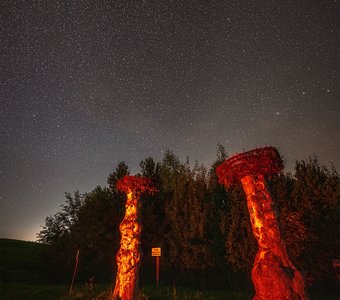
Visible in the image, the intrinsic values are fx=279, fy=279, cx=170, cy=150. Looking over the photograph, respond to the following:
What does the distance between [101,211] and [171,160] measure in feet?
41.8

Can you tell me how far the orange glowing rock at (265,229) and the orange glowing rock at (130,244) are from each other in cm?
510

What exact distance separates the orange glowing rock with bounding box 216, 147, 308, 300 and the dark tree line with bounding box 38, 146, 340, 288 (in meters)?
6.15

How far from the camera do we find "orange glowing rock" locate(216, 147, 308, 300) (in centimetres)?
777

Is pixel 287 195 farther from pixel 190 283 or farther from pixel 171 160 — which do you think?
pixel 171 160

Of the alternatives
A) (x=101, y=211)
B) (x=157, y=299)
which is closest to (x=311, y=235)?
(x=157, y=299)

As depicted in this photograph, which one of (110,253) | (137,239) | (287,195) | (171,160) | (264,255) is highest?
(171,160)

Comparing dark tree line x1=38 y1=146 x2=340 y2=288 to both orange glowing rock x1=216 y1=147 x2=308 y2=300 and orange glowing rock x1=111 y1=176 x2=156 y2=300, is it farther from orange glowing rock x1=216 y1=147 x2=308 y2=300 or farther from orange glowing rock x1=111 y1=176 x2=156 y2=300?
orange glowing rock x1=216 y1=147 x2=308 y2=300

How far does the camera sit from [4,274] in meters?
25.8

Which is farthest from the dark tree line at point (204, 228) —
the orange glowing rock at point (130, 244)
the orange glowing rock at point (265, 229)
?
the orange glowing rock at point (265, 229)

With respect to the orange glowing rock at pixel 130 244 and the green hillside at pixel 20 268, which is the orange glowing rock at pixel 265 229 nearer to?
the orange glowing rock at pixel 130 244

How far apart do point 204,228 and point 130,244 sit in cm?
1028

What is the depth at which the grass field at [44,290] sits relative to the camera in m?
13.9

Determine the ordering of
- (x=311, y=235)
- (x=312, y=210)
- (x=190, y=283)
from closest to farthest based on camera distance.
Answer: (x=311, y=235) < (x=312, y=210) < (x=190, y=283)

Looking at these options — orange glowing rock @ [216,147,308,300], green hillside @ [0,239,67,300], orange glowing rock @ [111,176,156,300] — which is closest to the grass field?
green hillside @ [0,239,67,300]
